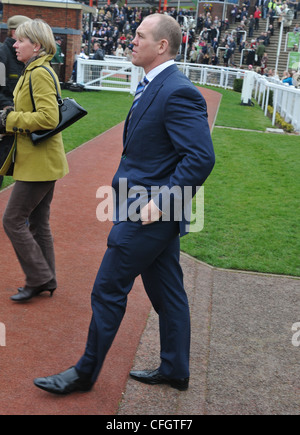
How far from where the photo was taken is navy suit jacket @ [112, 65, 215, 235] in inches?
104

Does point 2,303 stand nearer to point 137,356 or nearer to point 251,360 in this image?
point 137,356

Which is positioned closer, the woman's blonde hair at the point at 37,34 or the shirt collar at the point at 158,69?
the shirt collar at the point at 158,69

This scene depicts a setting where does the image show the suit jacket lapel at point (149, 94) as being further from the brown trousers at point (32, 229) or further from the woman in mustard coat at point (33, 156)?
the brown trousers at point (32, 229)

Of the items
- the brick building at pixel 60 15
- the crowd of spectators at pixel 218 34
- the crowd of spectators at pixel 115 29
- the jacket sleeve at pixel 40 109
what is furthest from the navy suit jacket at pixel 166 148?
the crowd of spectators at pixel 218 34

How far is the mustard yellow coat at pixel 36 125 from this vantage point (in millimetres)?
3754

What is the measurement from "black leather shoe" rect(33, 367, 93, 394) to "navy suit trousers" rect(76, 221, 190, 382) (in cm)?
6

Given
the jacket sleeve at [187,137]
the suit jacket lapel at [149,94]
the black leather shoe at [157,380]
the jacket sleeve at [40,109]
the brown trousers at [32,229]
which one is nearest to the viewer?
the jacket sleeve at [187,137]

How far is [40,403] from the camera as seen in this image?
2.96 metres

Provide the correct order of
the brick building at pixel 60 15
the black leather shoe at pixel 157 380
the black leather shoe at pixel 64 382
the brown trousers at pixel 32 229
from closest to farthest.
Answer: the black leather shoe at pixel 64 382
the black leather shoe at pixel 157 380
the brown trousers at pixel 32 229
the brick building at pixel 60 15

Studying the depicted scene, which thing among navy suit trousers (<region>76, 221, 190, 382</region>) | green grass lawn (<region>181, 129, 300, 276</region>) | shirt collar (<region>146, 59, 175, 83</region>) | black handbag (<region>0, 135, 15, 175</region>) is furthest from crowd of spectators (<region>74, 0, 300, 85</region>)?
navy suit trousers (<region>76, 221, 190, 382</region>)

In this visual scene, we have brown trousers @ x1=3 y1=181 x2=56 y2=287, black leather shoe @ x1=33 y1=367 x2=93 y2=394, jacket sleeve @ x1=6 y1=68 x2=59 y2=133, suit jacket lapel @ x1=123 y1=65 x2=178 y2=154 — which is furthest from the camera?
brown trousers @ x1=3 y1=181 x2=56 y2=287

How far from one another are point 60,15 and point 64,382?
21937 millimetres

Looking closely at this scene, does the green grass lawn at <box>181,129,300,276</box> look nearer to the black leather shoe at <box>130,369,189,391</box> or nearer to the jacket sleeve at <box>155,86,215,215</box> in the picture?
the black leather shoe at <box>130,369,189,391</box>

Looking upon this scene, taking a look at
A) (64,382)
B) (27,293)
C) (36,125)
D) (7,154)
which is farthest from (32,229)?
(64,382)
